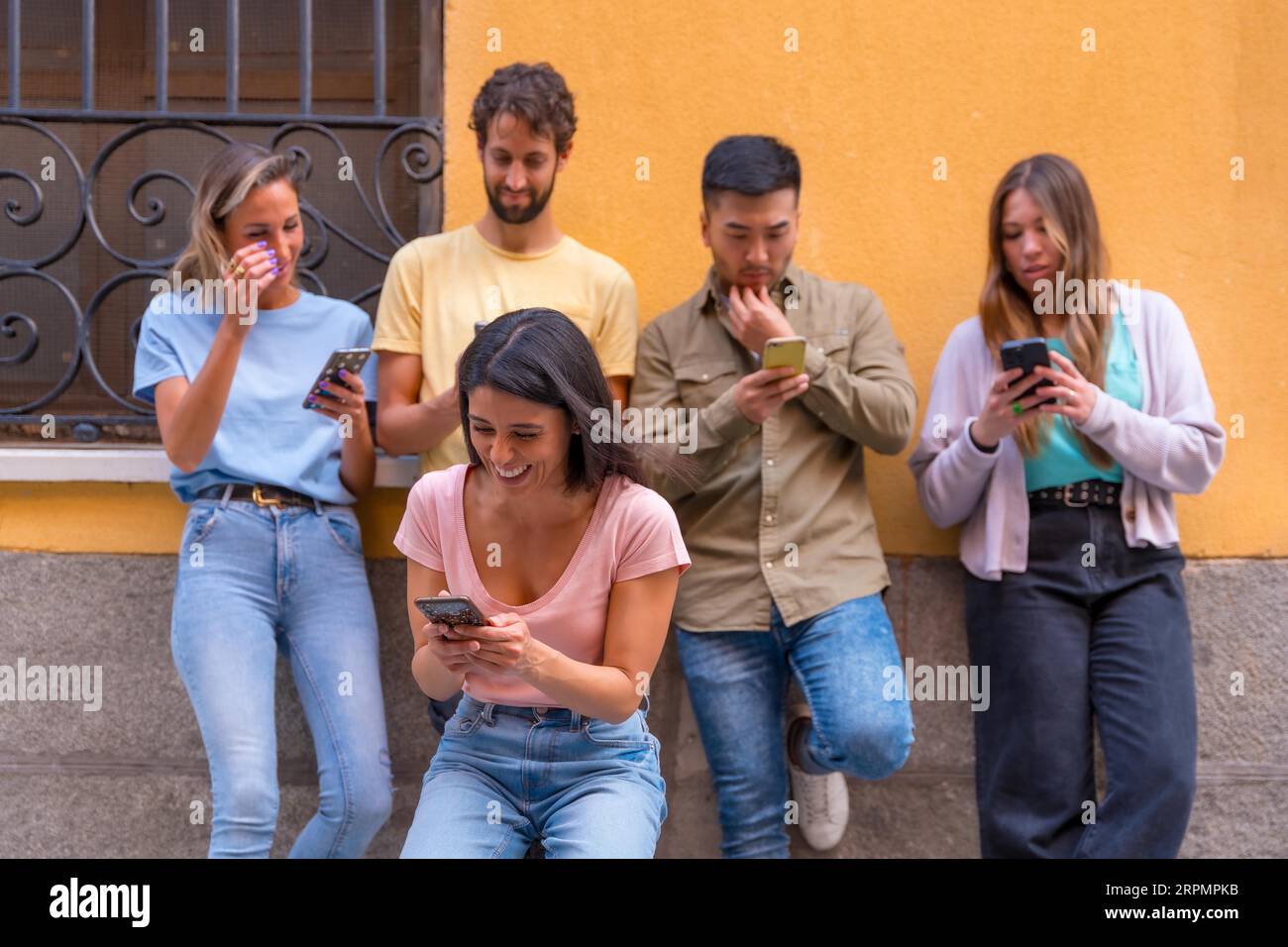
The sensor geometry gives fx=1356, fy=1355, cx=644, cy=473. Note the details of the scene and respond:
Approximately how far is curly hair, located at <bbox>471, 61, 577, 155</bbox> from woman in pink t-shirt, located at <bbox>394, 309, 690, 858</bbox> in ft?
3.57

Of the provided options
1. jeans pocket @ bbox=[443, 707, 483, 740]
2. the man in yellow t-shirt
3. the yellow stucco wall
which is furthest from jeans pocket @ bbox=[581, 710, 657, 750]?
the yellow stucco wall

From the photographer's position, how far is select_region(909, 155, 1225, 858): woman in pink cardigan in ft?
12.4

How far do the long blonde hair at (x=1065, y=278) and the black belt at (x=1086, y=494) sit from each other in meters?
0.07

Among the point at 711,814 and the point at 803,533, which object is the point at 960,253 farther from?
the point at 711,814

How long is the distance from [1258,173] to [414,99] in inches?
111

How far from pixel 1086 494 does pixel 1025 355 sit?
51 cm

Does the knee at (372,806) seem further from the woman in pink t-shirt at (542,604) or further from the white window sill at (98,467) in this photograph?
the white window sill at (98,467)

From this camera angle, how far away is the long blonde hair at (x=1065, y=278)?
394 cm

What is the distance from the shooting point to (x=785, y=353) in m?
3.59

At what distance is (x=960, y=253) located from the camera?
447 cm

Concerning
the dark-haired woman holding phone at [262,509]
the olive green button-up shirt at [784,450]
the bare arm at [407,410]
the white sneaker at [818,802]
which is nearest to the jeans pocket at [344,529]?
the dark-haired woman holding phone at [262,509]

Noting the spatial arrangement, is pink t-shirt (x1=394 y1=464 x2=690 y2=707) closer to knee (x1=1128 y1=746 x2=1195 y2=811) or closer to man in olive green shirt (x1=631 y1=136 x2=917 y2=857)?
man in olive green shirt (x1=631 y1=136 x2=917 y2=857)

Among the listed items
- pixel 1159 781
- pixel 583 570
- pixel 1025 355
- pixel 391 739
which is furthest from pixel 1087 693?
pixel 391 739

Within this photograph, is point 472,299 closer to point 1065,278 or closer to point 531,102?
point 531,102
